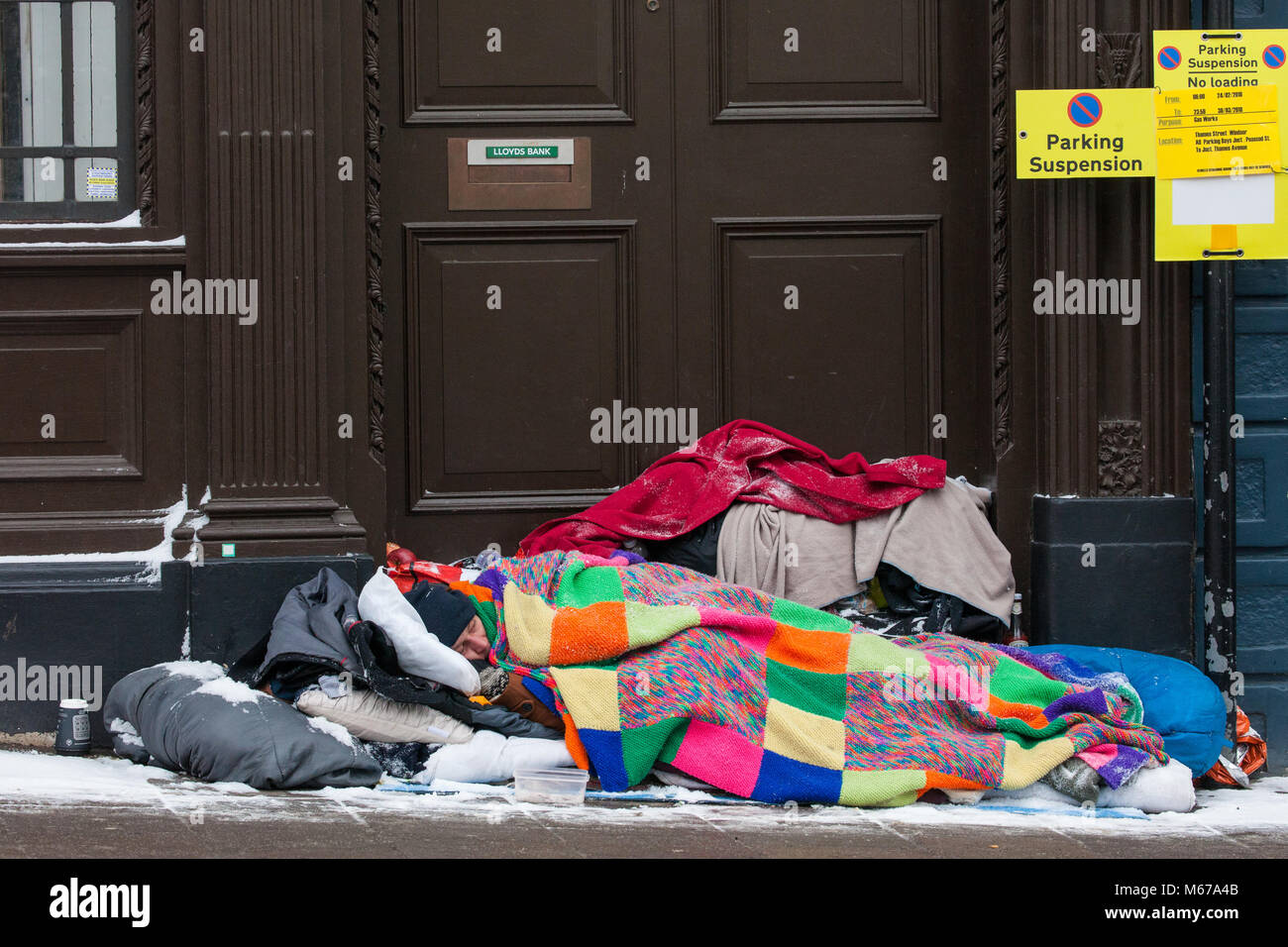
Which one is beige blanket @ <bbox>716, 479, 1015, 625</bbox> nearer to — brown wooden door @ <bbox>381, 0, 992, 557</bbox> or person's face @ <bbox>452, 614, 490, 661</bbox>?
brown wooden door @ <bbox>381, 0, 992, 557</bbox>

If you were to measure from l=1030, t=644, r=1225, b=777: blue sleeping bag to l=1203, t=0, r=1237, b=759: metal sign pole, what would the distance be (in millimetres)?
321

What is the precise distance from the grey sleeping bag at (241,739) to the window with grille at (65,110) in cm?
180

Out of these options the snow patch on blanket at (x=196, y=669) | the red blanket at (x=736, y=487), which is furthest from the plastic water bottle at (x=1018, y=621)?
the snow patch on blanket at (x=196, y=669)

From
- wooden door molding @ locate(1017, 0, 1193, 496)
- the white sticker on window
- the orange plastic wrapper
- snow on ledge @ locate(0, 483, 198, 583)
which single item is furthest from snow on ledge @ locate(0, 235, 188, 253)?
the orange plastic wrapper

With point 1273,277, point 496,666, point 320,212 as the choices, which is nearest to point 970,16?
point 1273,277

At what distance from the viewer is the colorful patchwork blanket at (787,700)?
3.93m

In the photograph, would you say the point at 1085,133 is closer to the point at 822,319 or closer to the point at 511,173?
the point at 822,319

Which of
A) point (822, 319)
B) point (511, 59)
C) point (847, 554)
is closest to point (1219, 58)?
point (822, 319)

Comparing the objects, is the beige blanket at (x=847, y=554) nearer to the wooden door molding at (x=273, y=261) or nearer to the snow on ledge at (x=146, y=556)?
the wooden door molding at (x=273, y=261)

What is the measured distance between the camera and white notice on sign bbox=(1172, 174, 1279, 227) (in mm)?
4508

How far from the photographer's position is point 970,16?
16.5ft

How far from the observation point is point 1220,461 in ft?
14.9

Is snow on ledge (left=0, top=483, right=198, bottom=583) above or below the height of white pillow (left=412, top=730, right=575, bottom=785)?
above

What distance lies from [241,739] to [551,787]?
0.90 m
